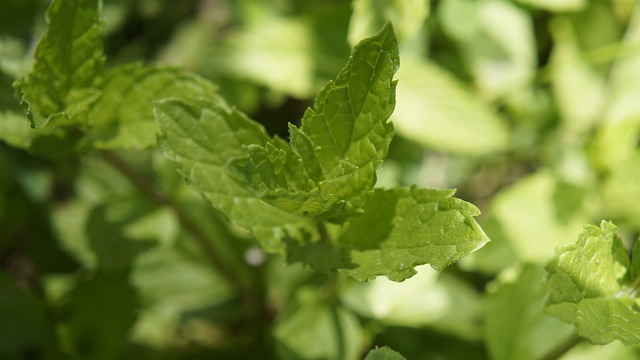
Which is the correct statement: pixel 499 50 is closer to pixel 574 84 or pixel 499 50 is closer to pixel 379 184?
pixel 574 84

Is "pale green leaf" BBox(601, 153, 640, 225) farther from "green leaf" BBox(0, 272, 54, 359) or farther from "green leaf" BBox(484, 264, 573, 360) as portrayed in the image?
"green leaf" BBox(0, 272, 54, 359)

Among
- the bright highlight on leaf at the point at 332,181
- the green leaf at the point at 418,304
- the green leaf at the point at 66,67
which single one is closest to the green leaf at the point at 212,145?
the bright highlight on leaf at the point at 332,181

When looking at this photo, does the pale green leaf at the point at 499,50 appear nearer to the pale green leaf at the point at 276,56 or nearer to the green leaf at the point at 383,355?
the pale green leaf at the point at 276,56

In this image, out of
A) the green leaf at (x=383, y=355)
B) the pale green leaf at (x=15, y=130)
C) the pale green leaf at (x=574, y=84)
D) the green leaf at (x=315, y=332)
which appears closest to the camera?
the green leaf at (x=383, y=355)

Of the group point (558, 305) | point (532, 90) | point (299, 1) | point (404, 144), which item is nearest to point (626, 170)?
point (532, 90)

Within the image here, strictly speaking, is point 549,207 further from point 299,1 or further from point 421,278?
point 299,1

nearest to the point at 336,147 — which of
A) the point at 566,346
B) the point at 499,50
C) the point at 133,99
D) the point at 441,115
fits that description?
the point at 133,99

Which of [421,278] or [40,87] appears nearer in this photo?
[40,87]
